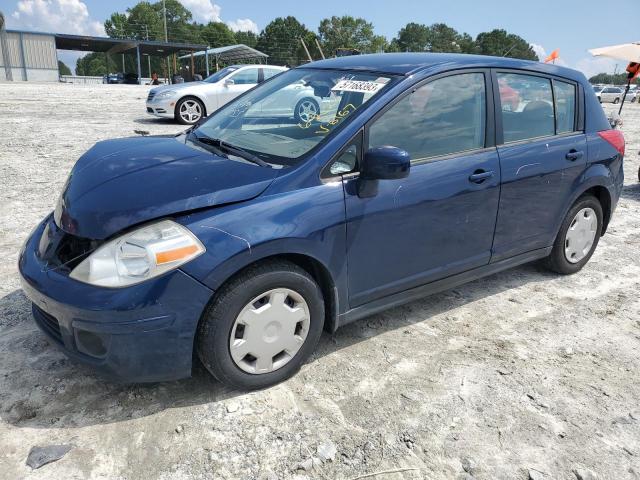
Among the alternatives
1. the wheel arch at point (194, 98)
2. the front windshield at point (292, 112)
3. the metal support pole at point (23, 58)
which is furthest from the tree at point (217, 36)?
the front windshield at point (292, 112)

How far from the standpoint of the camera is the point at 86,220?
7.95ft

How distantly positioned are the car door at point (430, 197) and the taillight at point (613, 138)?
1424mm

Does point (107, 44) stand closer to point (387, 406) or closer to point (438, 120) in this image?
point (438, 120)

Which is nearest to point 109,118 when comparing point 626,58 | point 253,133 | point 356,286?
point 253,133

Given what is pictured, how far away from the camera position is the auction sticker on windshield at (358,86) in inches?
118

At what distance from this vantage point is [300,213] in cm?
254

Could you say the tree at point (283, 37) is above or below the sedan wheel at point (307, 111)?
above

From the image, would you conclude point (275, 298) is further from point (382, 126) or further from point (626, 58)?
point (626, 58)

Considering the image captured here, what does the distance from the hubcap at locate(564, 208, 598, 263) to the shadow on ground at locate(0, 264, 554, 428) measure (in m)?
1.90

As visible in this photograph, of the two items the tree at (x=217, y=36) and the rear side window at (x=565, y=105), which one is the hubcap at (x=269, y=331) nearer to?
the rear side window at (x=565, y=105)

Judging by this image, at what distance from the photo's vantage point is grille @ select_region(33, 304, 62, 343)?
244 centimetres

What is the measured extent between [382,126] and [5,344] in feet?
8.25

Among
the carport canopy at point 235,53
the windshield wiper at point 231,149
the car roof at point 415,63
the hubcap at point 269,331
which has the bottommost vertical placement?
the hubcap at point 269,331

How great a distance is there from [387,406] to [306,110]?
1825mm
